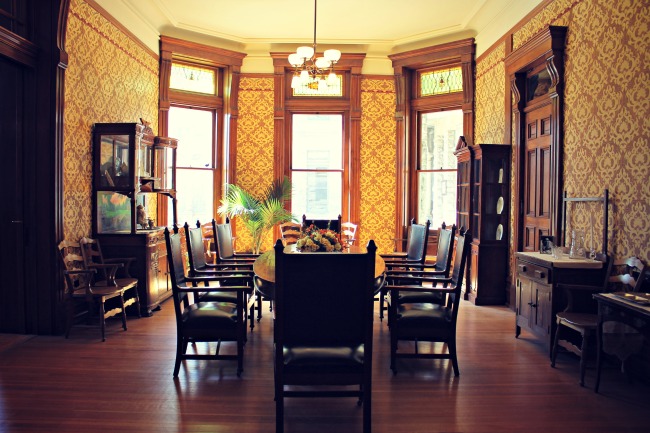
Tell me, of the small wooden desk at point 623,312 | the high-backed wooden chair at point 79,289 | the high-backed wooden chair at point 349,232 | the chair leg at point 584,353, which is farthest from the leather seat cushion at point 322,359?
the high-backed wooden chair at point 349,232

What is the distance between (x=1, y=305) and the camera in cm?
482

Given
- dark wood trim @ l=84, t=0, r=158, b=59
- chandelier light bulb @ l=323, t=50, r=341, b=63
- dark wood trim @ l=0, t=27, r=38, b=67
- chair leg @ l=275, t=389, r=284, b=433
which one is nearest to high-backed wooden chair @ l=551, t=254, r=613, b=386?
chair leg @ l=275, t=389, r=284, b=433

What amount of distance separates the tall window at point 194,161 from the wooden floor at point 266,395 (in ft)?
11.8

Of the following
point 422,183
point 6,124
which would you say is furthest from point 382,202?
point 6,124

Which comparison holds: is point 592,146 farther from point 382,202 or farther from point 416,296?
point 382,202

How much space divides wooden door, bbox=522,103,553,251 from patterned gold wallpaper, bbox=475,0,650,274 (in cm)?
52

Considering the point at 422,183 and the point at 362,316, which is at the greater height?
the point at 422,183

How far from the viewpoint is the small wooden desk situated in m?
3.08

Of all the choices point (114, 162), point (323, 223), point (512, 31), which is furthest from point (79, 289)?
point (512, 31)

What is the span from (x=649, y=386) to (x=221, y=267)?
11.5 ft

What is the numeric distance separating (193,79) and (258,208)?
227cm

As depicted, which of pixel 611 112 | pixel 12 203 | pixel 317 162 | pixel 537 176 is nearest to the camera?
pixel 611 112

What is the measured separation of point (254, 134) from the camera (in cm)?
828

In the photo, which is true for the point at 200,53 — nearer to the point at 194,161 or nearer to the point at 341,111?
the point at 194,161
